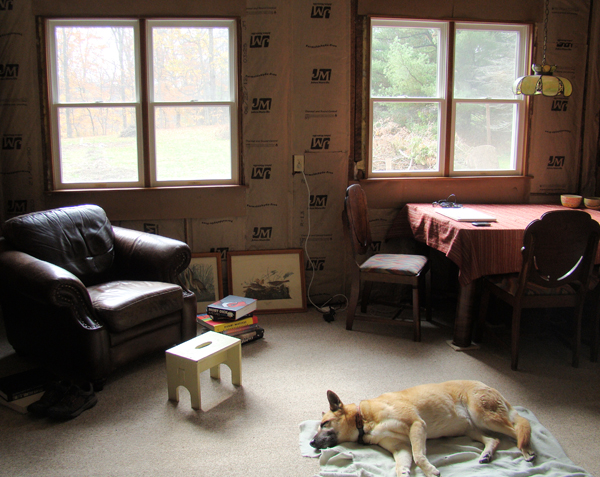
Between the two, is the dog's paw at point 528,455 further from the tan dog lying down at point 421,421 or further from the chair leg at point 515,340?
the chair leg at point 515,340

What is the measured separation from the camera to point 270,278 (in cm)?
389

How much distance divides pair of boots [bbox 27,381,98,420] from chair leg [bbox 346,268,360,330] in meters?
1.68

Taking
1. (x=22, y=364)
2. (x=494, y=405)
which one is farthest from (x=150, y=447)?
(x=494, y=405)

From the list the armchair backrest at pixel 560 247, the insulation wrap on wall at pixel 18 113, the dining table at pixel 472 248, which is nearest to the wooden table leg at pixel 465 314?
the dining table at pixel 472 248

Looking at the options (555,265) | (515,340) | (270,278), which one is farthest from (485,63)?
(270,278)

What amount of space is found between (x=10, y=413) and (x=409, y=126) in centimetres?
325

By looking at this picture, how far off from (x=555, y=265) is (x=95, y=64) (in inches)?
132

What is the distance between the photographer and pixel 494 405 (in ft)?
6.88

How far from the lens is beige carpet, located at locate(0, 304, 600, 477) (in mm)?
2029

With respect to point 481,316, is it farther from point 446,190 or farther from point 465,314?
point 446,190

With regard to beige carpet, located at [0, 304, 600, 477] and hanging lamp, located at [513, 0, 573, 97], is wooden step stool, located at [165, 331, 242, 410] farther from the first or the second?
hanging lamp, located at [513, 0, 573, 97]

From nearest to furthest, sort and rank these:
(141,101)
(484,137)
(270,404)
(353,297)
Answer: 1. (270,404)
2. (353,297)
3. (141,101)
4. (484,137)

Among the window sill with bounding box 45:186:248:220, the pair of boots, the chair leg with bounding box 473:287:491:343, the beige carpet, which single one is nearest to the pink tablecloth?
the chair leg with bounding box 473:287:491:343

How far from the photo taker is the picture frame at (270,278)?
12.7 feet
